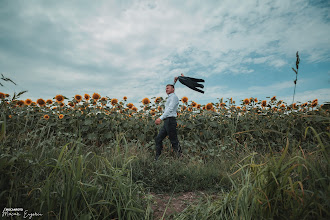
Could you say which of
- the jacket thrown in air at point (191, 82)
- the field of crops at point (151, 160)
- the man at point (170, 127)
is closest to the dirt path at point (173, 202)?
the field of crops at point (151, 160)

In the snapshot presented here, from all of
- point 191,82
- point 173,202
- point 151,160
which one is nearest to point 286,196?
point 173,202

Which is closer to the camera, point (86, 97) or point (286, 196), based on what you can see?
point (286, 196)

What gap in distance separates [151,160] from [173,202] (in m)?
1.69

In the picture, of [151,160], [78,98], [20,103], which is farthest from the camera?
[20,103]

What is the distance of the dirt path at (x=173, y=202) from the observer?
229 cm

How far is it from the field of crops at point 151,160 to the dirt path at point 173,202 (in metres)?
0.11

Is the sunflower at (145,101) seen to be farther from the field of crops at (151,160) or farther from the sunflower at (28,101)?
the sunflower at (28,101)

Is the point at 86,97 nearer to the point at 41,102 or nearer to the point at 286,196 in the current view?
the point at 41,102

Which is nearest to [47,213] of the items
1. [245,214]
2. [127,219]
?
[127,219]

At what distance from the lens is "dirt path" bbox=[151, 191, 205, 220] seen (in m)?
2.29

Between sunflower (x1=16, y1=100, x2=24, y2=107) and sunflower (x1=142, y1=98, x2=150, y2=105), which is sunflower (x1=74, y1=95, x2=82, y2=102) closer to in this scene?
sunflower (x1=16, y1=100, x2=24, y2=107)

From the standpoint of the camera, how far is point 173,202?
2.59 metres

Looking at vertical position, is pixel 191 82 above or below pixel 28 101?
above

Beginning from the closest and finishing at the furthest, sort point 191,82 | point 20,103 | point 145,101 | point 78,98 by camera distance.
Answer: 1. point 191,82
2. point 78,98
3. point 20,103
4. point 145,101
